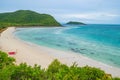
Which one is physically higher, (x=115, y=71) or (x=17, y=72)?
(x=17, y=72)

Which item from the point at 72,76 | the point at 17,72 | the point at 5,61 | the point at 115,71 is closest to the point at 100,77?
the point at 72,76

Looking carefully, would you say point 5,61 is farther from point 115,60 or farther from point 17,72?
point 115,60

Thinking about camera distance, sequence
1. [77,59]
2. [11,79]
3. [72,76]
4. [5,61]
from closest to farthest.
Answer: [72,76], [11,79], [5,61], [77,59]

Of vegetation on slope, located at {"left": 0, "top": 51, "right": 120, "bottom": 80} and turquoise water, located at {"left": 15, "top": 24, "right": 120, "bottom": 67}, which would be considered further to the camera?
turquoise water, located at {"left": 15, "top": 24, "right": 120, "bottom": 67}

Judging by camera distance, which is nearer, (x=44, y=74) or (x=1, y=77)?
(x=1, y=77)

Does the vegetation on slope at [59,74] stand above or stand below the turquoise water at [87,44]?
above

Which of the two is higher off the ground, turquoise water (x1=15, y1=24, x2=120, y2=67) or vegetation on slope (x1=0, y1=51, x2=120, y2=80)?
vegetation on slope (x1=0, y1=51, x2=120, y2=80)

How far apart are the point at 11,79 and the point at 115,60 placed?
2047cm

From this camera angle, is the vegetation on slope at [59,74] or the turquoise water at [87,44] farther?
the turquoise water at [87,44]

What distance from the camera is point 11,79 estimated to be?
10039 mm

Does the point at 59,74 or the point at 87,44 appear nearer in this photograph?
the point at 59,74

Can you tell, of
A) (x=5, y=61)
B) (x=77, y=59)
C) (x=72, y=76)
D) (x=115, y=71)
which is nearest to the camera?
(x=72, y=76)

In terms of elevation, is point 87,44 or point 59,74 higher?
point 59,74

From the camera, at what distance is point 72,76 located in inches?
356
